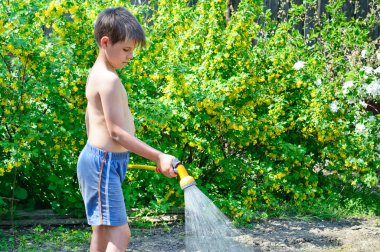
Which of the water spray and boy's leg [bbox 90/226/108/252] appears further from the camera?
boy's leg [bbox 90/226/108/252]

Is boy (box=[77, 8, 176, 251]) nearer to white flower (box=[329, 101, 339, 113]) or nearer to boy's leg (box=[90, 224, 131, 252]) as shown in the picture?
boy's leg (box=[90, 224, 131, 252])

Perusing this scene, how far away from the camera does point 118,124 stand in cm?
273

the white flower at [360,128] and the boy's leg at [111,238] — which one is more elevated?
the white flower at [360,128]

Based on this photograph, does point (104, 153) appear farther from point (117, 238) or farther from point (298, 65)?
point (298, 65)

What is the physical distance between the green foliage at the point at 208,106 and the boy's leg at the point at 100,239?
1.28 metres

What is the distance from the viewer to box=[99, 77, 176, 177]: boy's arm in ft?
8.91

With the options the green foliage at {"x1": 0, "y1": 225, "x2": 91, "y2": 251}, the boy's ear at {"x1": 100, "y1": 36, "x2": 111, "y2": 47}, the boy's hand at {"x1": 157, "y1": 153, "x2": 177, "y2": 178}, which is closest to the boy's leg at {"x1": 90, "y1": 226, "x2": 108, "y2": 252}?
the boy's hand at {"x1": 157, "y1": 153, "x2": 177, "y2": 178}

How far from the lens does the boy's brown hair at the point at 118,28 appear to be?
9.05 feet

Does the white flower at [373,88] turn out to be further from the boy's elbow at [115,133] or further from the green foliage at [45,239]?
the boy's elbow at [115,133]

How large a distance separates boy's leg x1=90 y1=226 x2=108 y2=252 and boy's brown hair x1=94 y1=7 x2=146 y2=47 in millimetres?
829

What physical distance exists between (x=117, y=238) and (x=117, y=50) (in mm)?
808

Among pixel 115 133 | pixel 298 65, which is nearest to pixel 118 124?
pixel 115 133

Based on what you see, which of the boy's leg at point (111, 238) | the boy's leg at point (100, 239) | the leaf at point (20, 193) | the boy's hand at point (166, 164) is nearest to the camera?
the boy's hand at point (166, 164)

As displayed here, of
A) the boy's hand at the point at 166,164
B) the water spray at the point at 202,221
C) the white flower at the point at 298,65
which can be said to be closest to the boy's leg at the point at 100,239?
the water spray at the point at 202,221
